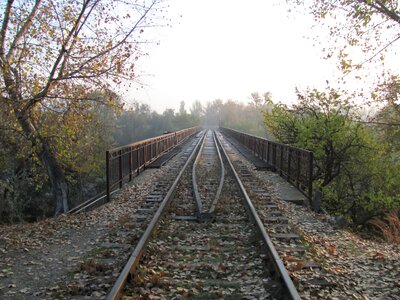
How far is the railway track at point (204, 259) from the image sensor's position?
13.2 ft

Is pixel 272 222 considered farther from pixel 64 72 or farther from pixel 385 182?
pixel 385 182

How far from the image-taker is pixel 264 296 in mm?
3916

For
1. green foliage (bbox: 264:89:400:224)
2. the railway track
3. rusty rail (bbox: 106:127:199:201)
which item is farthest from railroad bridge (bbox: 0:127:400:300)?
green foliage (bbox: 264:89:400:224)

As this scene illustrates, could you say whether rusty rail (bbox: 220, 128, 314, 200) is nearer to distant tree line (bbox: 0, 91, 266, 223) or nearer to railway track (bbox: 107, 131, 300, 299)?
railway track (bbox: 107, 131, 300, 299)

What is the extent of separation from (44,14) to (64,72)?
1.62 metres

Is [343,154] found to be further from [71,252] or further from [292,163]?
[71,252]

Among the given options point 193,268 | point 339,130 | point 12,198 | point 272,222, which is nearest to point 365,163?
point 339,130

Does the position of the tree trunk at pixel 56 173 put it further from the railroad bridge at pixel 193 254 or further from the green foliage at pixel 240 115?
the green foliage at pixel 240 115

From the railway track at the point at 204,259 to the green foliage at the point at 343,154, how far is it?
6432 millimetres

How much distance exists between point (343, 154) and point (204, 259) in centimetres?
1012

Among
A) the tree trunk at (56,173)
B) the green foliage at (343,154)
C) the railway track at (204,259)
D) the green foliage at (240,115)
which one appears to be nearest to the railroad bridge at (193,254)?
the railway track at (204,259)

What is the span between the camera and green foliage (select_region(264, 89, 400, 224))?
13.1 metres

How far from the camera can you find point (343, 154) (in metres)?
13.6

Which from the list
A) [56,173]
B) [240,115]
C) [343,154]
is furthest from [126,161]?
[240,115]
